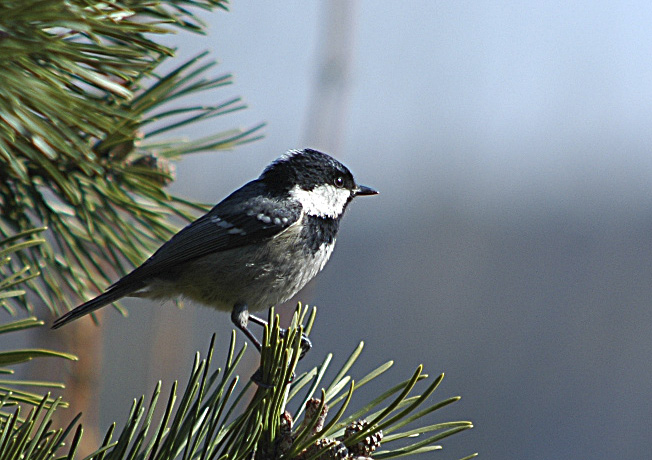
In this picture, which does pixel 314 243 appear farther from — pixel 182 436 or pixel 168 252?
pixel 182 436

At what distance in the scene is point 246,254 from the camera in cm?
154

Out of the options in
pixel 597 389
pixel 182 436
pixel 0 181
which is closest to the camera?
pixel 182 436

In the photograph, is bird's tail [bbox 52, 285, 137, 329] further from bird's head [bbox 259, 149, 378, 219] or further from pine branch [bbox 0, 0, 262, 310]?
bird's head [bbox 259, 149, 378, 219]

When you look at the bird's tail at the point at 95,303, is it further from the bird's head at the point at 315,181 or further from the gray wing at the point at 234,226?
the bird's head at the point at 315,181

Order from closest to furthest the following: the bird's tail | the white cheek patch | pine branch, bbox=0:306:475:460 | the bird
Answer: pine branch, bbox=0:306:475:460
the bird's tail
the bird
the white cheek patch

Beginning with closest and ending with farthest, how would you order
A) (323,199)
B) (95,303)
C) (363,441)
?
1. (363,441)
2. (95,303)
3. (323,199)

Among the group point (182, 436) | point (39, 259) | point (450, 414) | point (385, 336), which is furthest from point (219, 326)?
point (182, 436)

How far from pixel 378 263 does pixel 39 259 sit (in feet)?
18.7

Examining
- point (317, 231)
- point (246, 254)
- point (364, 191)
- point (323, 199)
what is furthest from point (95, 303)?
point (364, 191)

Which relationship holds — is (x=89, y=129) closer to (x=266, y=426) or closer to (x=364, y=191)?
(x=266, y=426)

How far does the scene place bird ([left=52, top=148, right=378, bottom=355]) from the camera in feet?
4.90

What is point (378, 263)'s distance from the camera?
21.9 feet

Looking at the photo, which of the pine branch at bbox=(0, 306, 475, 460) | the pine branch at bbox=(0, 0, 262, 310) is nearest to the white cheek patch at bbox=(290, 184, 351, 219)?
the pine branch at bbox=(0, 0, 262, 310)

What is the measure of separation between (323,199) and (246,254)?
0.27 m
